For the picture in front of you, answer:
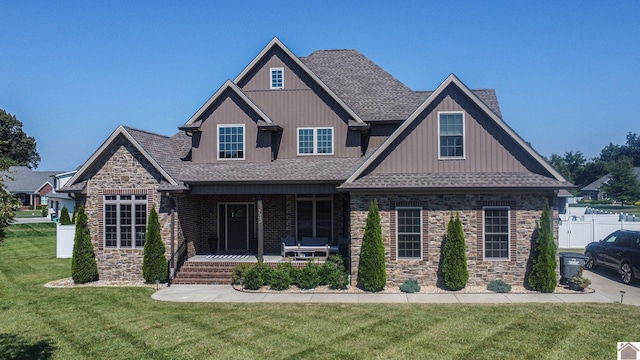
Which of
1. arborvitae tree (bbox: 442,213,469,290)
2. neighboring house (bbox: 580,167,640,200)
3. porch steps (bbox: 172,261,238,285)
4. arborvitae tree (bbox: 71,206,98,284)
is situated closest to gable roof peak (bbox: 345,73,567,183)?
arborvitae tree (bbox: 442,213,469,290)

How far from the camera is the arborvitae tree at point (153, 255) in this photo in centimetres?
1777

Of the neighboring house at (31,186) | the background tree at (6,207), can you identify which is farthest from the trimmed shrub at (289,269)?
the neighboring house at (31,186)

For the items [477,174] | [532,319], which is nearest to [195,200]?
[477,174]

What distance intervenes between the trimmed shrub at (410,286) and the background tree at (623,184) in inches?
2886

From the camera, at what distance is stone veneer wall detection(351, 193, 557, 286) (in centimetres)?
1641

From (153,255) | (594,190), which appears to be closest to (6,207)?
(153,255)

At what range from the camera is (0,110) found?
8038 cm

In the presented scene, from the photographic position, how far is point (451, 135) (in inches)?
674

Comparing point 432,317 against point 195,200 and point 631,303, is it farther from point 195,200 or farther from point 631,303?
point 195,200

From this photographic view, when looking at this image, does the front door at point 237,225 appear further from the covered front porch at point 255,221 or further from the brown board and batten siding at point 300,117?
the brown board and batten siding at point 300,117

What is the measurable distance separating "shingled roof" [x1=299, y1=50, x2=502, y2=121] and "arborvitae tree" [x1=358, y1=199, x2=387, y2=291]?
6042 millimetres

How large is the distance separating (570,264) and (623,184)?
7032cm

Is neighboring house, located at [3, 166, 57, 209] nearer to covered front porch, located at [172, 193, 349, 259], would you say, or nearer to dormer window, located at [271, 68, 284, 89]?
covered front porch, located at [172, 193, 349, 259]

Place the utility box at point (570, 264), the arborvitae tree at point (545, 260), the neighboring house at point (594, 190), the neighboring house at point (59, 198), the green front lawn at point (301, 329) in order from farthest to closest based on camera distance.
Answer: the neighboring house at point (594, 190), the neighboring house at point (59, 198), the utility box at point (570, 264), the arborvitae tree at point (545, 260), the green front lawn at point (301, 329)
